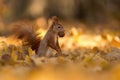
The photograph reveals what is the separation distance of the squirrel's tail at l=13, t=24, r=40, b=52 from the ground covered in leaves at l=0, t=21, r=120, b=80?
0.06 metres

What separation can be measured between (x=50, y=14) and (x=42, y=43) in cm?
345

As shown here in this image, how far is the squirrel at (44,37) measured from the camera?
3.88 m

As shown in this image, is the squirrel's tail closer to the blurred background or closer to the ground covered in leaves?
the ground covered in leaves

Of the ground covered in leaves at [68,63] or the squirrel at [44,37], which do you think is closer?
the ground covered in leaves at [68,63]

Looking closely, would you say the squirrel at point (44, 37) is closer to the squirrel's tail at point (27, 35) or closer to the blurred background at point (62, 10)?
the squirrel's tail at point (27, 35)

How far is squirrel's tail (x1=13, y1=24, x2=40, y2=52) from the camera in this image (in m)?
4.19

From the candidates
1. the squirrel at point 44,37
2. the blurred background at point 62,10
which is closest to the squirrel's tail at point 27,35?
the squirrel at point 44,37

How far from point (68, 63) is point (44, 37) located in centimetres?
165

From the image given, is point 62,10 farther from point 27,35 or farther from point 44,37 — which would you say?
point 44,37

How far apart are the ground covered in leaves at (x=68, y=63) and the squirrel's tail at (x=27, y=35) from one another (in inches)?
2.5

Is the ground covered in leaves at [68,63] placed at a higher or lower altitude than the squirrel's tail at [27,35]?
lower

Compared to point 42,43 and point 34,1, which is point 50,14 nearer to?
point 34,1

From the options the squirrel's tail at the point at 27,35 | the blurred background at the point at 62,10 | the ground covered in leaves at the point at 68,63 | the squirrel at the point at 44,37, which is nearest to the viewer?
the ground covered in leaves at the point at 68,63

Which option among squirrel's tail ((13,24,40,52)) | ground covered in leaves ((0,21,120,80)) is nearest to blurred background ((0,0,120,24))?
ground covered in leaves ((0,21,120,80))
